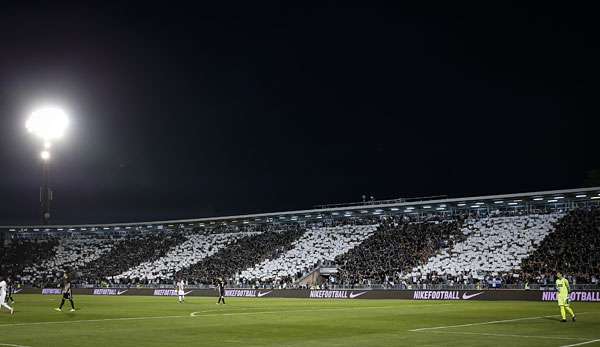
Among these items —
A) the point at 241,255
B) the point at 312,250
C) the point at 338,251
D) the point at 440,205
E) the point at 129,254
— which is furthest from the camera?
the point at 129,254

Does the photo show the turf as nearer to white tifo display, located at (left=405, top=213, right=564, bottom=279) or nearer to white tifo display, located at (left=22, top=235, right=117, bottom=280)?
white tifo display, located at (left=405, top=213, right=564, bottom=279)

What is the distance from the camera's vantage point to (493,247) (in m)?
76.8

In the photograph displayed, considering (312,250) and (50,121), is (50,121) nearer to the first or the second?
(50,121)

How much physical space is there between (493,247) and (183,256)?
49335mm

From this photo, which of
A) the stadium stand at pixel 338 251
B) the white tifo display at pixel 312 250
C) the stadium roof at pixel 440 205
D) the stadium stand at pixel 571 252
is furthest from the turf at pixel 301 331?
the white tifo display at pixel 312 250

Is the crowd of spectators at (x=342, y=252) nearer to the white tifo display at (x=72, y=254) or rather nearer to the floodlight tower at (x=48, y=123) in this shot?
the white tifo display at (x=72, y=254)

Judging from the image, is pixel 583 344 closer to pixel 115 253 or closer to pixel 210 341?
pixel 210 341

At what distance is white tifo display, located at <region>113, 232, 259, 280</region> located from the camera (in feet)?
333

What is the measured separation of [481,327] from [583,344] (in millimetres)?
6871

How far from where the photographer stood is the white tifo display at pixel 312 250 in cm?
8825

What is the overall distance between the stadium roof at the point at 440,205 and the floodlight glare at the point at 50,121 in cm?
5409

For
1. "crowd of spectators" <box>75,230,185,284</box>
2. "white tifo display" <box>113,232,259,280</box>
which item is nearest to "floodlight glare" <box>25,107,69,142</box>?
"white tifo display" <box>113,232,259,280</box>

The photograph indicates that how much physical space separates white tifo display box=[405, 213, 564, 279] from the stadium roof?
1.91 meters

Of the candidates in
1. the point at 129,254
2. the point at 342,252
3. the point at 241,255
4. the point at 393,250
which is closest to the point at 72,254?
the point at 129,254
